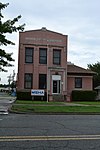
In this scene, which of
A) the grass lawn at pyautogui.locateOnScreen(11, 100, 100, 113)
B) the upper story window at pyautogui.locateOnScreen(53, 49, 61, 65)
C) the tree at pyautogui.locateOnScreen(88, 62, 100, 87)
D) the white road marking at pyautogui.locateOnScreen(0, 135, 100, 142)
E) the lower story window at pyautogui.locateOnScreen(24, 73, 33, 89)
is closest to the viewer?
the white road marking at pyautogui.locateOnScreen(0, 135, 100, 142)

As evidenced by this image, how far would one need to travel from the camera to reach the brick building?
135 ft

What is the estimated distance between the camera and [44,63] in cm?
4178

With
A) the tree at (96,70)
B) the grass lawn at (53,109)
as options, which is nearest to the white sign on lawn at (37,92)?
the grass lawn at (53,109)

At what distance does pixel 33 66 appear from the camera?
41.4m

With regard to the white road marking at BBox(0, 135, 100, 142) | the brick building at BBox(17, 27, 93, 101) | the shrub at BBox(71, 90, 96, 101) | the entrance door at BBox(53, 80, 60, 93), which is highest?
the brick building at BBox(17, 27, 93, 101)

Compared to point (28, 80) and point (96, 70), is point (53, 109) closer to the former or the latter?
point (28, 80)

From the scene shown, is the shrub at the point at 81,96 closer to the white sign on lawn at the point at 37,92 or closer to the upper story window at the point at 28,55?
the white sign on lawn at the point at 37,92

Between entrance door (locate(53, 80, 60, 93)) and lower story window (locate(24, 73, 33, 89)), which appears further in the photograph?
entrance door (locate(53, 80, 60, 93))

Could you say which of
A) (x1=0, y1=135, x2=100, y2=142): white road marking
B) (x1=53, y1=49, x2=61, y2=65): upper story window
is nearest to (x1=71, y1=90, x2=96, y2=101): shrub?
(x1=53, y1=49, x2=61, y2=65): upper story window

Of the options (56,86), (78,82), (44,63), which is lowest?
(56,86)

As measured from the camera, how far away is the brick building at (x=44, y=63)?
4116 centimetres

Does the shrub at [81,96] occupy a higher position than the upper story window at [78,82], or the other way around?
the upper story window at [78,82]

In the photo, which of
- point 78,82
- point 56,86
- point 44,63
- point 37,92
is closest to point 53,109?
point 37,92

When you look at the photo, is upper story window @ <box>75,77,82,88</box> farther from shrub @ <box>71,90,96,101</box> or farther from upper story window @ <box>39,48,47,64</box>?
upper story window @ <box>39,48,47,64</box>
